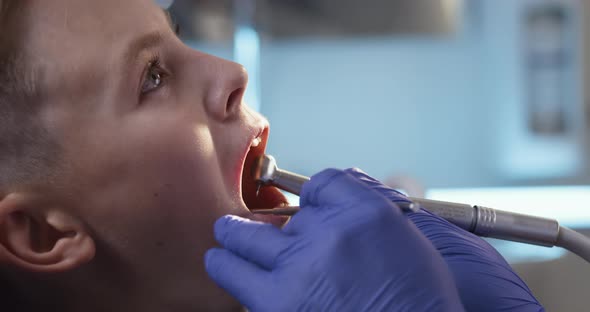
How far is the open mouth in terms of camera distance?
0.86 meters

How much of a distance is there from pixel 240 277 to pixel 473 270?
32 centimetres

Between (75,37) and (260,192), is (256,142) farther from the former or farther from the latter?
(75,37)

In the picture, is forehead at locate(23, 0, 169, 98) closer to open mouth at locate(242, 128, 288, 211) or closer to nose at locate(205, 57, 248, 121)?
nose at locate(205, 57, 248, 121)

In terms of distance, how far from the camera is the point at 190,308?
0.79 metres

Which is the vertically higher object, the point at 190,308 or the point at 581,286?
Result: the point at 190,308

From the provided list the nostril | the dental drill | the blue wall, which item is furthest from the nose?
the blue wall

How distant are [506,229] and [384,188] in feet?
0.54

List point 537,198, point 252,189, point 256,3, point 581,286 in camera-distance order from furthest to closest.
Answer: point 256,3 → point 537,198 → point 581,286 → point 252,189

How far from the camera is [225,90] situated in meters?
0.78

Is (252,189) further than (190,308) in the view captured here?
Yes

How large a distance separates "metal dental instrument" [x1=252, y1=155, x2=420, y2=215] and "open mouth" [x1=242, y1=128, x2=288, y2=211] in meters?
0.03

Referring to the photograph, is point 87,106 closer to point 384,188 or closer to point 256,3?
point 384,188

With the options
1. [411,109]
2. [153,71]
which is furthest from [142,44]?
[411,109]

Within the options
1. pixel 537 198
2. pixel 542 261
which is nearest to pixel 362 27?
pixel 537 198
